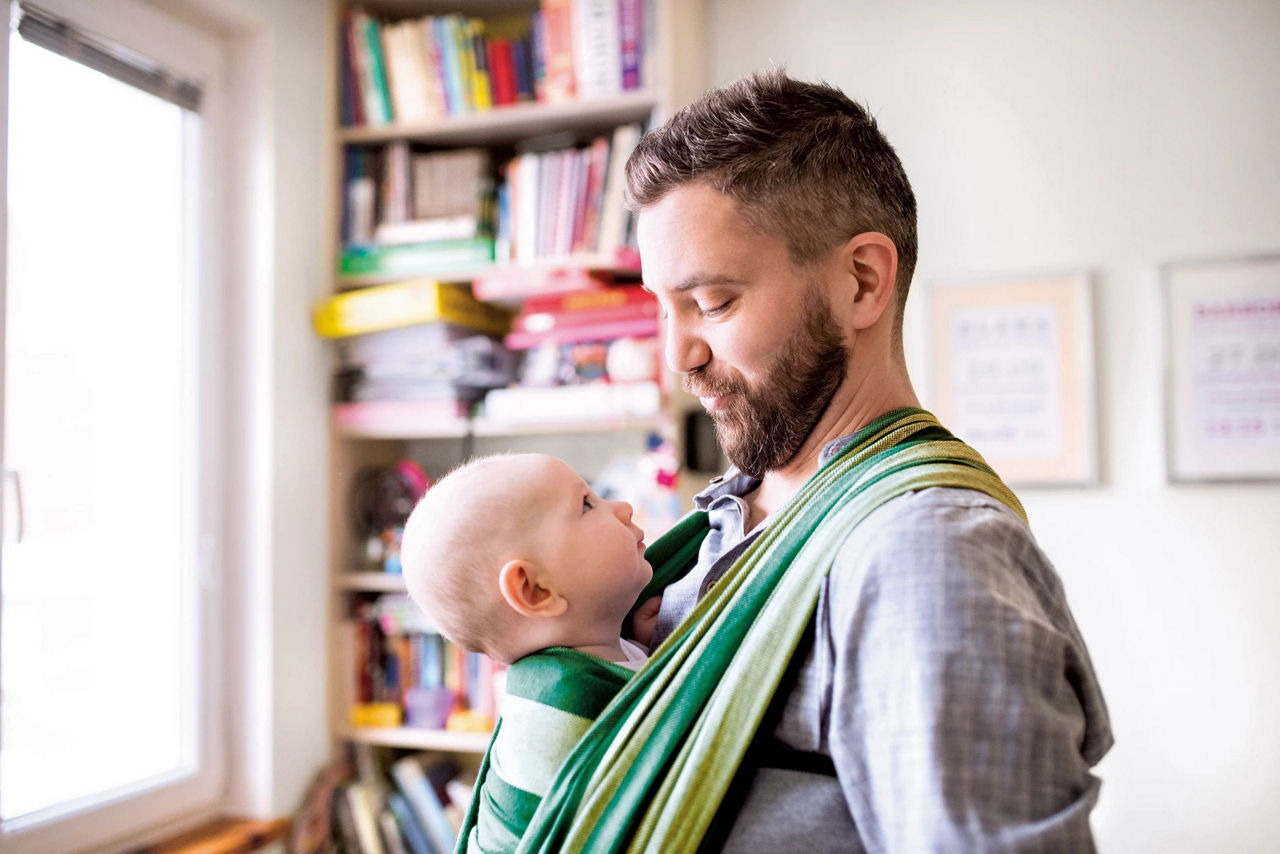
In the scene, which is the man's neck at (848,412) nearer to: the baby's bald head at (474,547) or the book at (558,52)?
the baby's bald head at (474,547)

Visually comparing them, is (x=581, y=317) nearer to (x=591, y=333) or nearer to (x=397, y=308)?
(x=591, y=333)

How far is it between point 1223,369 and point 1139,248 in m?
0.34

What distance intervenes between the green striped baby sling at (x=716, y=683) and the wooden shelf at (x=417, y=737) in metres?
1.63

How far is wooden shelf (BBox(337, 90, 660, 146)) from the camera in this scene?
245 cm

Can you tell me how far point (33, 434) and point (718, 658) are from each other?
1.71m

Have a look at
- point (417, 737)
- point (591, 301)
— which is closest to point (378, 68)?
point (591, 301)

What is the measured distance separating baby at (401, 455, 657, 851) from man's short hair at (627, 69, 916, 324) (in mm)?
339

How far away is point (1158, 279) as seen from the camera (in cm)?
237

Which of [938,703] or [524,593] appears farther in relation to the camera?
[524,593]

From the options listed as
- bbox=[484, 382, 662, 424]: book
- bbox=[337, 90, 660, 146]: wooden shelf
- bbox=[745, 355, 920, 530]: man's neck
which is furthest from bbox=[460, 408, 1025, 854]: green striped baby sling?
bbox=[337, 90, 660, 146]: wooden shelf

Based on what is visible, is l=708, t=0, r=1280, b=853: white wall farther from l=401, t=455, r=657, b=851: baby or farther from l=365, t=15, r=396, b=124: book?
l=401, t=455, r=657, b=851: baby

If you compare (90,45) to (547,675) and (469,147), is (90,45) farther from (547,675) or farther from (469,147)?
(547,675)

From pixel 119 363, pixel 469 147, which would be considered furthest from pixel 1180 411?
pixel 119 363

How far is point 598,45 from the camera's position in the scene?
2.45m
